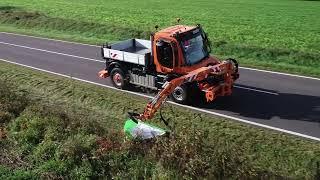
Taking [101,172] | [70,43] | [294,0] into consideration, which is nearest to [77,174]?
[101,172]

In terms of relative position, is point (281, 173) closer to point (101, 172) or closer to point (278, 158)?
point (278, 158)

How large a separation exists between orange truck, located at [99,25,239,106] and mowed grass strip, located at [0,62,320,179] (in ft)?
2.92

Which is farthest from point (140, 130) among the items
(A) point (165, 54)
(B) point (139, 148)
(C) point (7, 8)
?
(C) point (7, 8)

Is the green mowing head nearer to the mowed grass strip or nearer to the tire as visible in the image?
the mowed grass strip

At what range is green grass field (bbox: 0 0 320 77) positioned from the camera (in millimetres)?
24750

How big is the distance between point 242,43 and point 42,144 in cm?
1572

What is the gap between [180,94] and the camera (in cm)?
1767

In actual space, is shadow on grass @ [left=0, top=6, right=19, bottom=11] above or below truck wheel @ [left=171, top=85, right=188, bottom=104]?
below

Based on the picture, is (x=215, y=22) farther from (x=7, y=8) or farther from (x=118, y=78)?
(x=7, y=8)

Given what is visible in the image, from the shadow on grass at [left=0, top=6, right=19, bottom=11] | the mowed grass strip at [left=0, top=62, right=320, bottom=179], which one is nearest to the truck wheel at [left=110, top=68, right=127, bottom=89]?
the mowed grass strip at [left=0, top=62, right=320, bottom=179]

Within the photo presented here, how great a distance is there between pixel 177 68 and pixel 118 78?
3.26 m

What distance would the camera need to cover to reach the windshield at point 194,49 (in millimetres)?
17938

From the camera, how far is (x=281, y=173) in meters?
12.6

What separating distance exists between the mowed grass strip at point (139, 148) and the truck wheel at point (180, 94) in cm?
44
